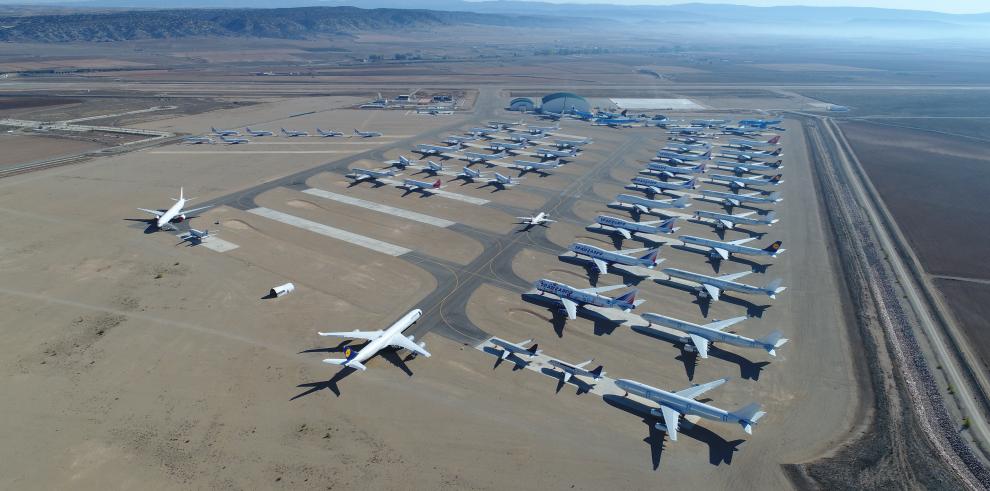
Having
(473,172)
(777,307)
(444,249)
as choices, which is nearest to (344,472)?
(444,249)

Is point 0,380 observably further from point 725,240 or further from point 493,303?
point 725,240

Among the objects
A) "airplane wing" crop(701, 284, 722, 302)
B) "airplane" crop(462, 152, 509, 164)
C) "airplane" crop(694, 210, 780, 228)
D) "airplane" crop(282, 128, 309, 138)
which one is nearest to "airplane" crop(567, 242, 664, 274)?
"airplane wing" crop(701, 284, 722, 302)

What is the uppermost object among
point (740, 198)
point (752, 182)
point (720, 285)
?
point (752, 182)

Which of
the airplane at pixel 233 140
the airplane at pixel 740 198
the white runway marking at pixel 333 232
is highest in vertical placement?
the airplane at pixel 740 198

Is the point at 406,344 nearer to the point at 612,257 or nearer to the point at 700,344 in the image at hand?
the point at 700,344

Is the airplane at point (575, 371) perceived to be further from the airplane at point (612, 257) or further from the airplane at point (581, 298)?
the airplane at point (612, 257)

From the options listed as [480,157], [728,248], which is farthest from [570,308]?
[480,157]

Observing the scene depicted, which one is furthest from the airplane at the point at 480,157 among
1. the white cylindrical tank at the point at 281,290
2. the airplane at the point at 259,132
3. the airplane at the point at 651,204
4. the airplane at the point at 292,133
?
the white cylindrical tank at the point at 281,290
